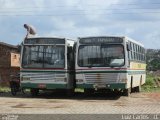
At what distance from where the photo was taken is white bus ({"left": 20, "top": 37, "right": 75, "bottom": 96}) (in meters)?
24.5

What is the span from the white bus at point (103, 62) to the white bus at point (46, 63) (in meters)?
0.60

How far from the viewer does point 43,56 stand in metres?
24.7

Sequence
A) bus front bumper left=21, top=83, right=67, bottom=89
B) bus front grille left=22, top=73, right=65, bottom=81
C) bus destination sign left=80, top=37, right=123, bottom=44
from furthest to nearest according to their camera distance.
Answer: bus front bumper left=21, top=83, right=67, bottom=89, bus front grille left=22, top=73, right=65, bottom=81, bus destination sign left=80, top=37, right=123, bottom=44

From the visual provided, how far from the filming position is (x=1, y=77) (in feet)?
138

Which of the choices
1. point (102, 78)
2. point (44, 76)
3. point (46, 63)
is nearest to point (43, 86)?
point (44, 76)

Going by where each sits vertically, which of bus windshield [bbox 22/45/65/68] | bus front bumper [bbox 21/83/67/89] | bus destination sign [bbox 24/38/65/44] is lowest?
bus front bumper [bbox 21/83/67/89]

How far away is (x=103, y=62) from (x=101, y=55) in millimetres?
358

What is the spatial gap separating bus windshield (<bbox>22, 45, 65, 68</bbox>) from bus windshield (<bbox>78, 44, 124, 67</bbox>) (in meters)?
0.97

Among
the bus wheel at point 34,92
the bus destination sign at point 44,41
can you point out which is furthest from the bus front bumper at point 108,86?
the bus wheel at point 34,92

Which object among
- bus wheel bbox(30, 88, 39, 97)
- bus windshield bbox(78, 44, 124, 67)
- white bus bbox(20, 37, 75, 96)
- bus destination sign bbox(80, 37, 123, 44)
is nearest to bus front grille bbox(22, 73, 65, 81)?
white bus bbox(20, 37, 75, 96)

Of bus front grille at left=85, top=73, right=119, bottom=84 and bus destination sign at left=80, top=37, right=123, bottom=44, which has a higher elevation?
bus destination sign at left=80, top=37, right=123, bottom=44

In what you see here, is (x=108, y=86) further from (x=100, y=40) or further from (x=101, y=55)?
(x=100, y=40)

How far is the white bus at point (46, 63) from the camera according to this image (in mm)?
24500

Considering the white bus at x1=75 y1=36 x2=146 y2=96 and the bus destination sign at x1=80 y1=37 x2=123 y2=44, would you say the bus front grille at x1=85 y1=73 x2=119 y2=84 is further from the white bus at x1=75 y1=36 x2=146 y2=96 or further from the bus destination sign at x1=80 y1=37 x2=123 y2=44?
the bus destination sign at x1=80 y1=37 x2=123 y2=44
